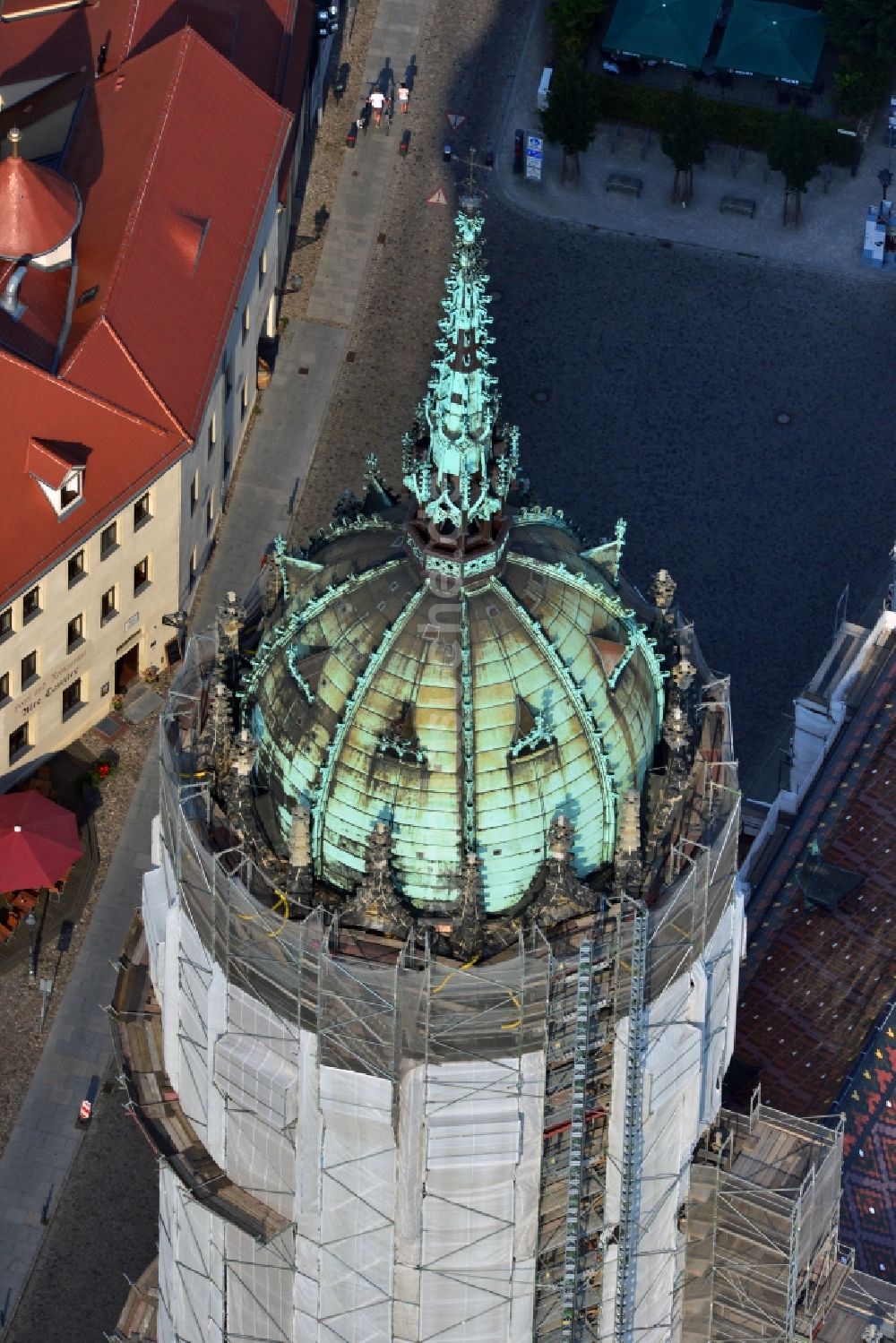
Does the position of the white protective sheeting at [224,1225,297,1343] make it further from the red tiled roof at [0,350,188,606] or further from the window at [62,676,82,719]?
the window at [62,676,82,719]

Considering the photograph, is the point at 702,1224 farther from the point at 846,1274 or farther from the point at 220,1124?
the point at 220,1124

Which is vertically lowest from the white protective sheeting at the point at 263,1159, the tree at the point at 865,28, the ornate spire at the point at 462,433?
the white protective sheeting at the point at 263,1159

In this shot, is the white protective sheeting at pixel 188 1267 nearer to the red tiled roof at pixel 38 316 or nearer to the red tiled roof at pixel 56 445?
the red tiled roof at pixel 56 445

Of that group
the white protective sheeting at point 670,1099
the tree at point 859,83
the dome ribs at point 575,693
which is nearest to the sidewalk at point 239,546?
the tree at point 859,83

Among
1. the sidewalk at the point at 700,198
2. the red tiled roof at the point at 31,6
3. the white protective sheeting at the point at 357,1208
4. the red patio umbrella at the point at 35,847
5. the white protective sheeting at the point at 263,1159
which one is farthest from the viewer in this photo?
the sidewalk at the point at 700,198

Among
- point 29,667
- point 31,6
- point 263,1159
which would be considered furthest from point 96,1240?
point 31,6

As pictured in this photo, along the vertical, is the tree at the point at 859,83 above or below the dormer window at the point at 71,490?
above

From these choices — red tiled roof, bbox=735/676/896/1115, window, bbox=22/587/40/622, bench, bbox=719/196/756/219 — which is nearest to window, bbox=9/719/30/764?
window, bbox=22/587/40/622

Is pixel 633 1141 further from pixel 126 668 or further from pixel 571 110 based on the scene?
pixel 571 110
